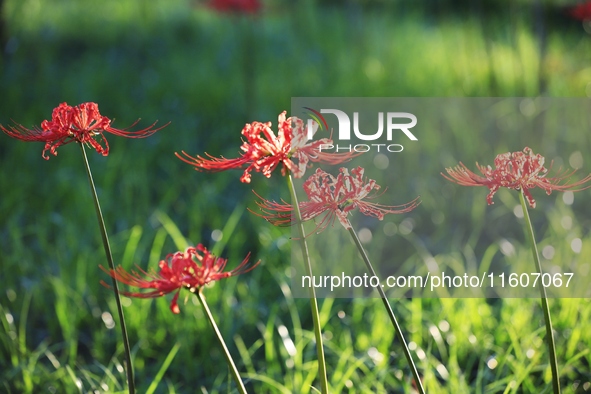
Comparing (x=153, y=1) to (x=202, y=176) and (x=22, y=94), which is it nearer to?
(x=22, y=94)

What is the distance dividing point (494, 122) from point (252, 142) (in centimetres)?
176

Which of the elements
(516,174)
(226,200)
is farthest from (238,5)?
(516,174)

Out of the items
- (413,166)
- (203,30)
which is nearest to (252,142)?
(413,166)

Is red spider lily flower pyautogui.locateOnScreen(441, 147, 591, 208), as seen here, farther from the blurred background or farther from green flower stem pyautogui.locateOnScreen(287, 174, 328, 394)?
the blurred background

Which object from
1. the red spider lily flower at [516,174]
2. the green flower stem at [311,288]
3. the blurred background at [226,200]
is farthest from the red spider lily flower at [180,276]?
the blurred background at [226,200]

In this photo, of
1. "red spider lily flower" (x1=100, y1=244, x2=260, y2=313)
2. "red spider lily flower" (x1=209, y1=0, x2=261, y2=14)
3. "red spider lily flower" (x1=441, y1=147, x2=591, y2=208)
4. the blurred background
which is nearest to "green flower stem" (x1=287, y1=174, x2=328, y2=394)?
"red spider lily flower" (x1=100, y1=244, x2=260, y2=313)

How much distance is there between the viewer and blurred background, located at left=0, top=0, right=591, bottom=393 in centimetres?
117

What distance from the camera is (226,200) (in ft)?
6.27

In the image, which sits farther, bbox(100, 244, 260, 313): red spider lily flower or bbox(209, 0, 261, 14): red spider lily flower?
bbox(209, 0, 261, 14): red spider lily flower

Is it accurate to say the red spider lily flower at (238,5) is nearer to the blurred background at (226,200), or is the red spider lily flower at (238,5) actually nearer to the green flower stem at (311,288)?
the blurred background at (226,200)

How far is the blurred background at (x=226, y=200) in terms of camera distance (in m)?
1.17

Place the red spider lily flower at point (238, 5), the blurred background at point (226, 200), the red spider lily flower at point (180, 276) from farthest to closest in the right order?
the red spider lily flower at point (238, 5) → the blurred background at point (226, 200) → the red spider lily flower at point (180, 276)

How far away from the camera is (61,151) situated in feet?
6.91

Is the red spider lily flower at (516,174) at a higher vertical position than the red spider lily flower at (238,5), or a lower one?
lower
